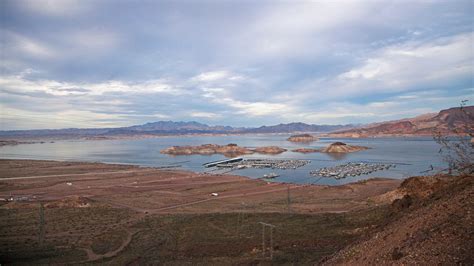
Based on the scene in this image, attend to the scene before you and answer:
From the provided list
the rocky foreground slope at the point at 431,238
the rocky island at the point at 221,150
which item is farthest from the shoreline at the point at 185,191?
the rocky island at the point at 221,150

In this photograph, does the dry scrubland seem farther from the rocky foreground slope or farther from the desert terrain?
the rocky foreground slope

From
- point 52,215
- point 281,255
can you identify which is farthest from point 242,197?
point 281,255

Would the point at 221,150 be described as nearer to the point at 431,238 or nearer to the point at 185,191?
the point at 185,191

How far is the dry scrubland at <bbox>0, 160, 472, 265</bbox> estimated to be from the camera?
630 inches

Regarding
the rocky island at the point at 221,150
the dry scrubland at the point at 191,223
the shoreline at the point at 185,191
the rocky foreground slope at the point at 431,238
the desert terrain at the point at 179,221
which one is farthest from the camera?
the rocky island at the point at 221,150

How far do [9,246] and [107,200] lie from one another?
686 inches

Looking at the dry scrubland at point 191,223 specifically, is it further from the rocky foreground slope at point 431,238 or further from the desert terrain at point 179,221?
the rocky foreground slope at point 431,238

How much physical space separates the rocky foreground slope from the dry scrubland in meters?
0.40

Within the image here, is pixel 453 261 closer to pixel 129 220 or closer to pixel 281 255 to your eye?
pixel 281 255

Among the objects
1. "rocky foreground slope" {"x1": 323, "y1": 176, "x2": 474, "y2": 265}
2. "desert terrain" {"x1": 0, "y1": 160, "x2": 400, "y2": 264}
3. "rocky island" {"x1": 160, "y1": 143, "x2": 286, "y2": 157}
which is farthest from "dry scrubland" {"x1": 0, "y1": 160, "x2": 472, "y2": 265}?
"rocky island" {"x1": 160, "y1": 143, "x2": 286, "y2": 157}

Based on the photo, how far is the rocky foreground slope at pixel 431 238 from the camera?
22.5ft

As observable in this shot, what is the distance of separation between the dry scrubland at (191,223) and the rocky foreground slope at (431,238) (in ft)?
1.33

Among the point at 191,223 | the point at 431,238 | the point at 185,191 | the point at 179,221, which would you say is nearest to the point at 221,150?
the point at 185,191

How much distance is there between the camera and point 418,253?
24.1 feet
